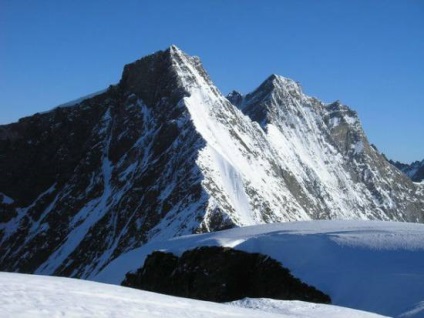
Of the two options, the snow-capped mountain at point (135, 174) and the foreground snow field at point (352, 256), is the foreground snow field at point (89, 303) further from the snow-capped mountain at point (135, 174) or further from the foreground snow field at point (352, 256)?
the snow-capped mountain at point (135, 174)

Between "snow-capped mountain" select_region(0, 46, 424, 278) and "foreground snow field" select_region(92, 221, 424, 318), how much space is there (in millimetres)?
39847

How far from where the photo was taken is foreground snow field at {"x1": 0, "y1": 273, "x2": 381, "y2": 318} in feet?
29.7

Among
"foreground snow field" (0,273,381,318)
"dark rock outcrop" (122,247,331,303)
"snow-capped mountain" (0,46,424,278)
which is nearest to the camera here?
"foreground snow field" (0,273,381,318)

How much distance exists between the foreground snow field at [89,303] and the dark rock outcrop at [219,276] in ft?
31.2

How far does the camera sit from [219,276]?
2592 cm

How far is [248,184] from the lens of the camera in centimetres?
9369

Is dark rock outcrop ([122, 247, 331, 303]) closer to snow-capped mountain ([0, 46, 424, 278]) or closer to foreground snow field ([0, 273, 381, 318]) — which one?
foreground snow field ([0, 273, 381, 318])

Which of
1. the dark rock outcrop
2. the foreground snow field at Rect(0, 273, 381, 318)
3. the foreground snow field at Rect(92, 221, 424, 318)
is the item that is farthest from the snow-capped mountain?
the foreground snow field at Rect(0, 273, 381, 318)

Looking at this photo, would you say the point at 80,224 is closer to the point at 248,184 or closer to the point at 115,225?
the point at 115,225

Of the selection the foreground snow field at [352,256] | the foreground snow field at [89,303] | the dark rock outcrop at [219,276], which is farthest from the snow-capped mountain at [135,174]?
the foreground snow field at [89,303]

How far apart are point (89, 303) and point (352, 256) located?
14.8 m

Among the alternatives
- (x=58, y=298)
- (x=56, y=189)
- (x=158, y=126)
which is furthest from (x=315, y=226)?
(x=56, y=189)

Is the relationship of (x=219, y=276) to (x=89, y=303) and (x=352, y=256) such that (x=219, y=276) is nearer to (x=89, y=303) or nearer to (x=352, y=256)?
(x=352, y=256)

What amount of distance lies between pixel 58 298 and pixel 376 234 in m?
17.6
